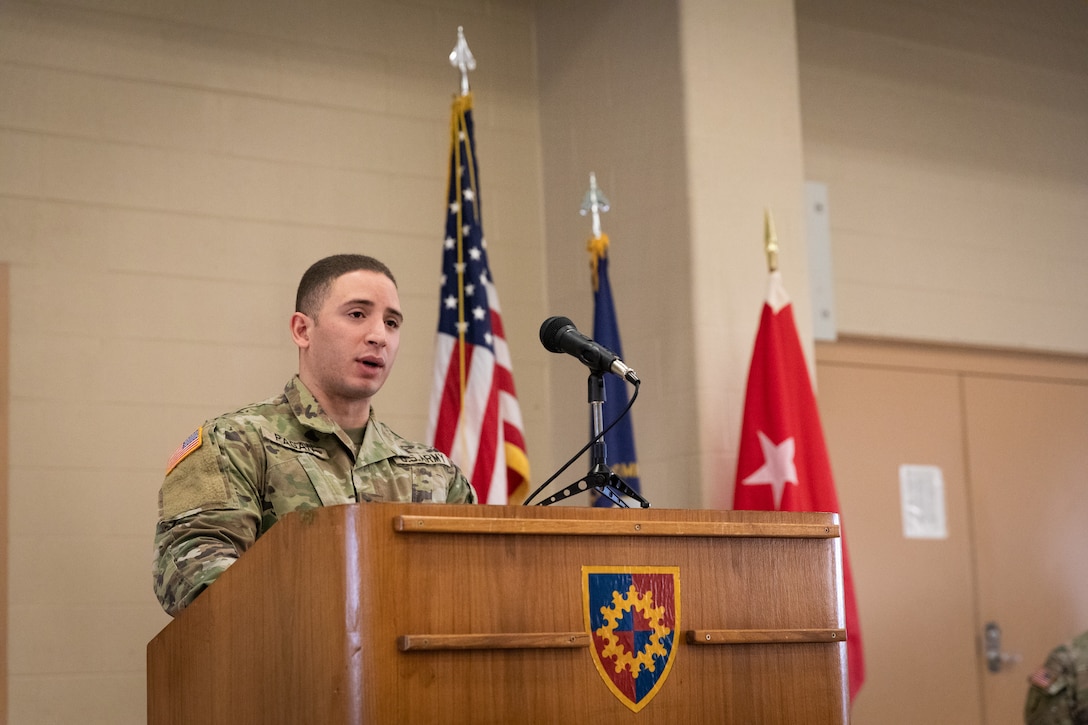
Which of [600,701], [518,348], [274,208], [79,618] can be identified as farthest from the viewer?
[518,348]

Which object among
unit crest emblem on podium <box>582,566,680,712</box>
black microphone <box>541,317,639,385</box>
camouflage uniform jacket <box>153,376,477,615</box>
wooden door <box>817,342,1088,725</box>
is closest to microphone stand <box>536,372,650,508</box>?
black microphone <box>541,317,639,385</box>

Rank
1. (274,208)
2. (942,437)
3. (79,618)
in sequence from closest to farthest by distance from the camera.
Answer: (79,618) → (274,208) → (942,437)

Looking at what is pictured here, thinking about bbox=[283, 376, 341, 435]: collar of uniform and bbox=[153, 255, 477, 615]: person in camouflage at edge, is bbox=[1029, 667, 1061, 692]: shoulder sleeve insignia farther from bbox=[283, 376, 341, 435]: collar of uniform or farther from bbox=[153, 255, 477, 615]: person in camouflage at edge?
bbox=[283, 376, 341, 435]: collar of uniform

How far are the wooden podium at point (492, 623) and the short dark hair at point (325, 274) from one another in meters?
0.73

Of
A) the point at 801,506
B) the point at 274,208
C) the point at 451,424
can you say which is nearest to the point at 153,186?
the point at 274,208

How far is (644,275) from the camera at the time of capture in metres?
4.30

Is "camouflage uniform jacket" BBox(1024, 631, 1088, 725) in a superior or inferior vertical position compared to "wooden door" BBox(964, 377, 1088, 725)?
inferior

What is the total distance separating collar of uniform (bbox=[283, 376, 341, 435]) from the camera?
2.32m

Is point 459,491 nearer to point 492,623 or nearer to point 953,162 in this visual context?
point 492,623

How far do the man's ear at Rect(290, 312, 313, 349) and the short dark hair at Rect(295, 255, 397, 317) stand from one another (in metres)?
0.01

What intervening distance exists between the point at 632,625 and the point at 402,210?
113 inches

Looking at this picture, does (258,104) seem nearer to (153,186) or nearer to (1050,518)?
(153,186)

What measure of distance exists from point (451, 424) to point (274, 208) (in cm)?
95

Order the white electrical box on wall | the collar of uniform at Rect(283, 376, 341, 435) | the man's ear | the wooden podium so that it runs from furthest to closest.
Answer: the white electrical box on wall < the man's ear < the collar of uniform at Rect(283, 376, 341, 435) < the wooden podium
